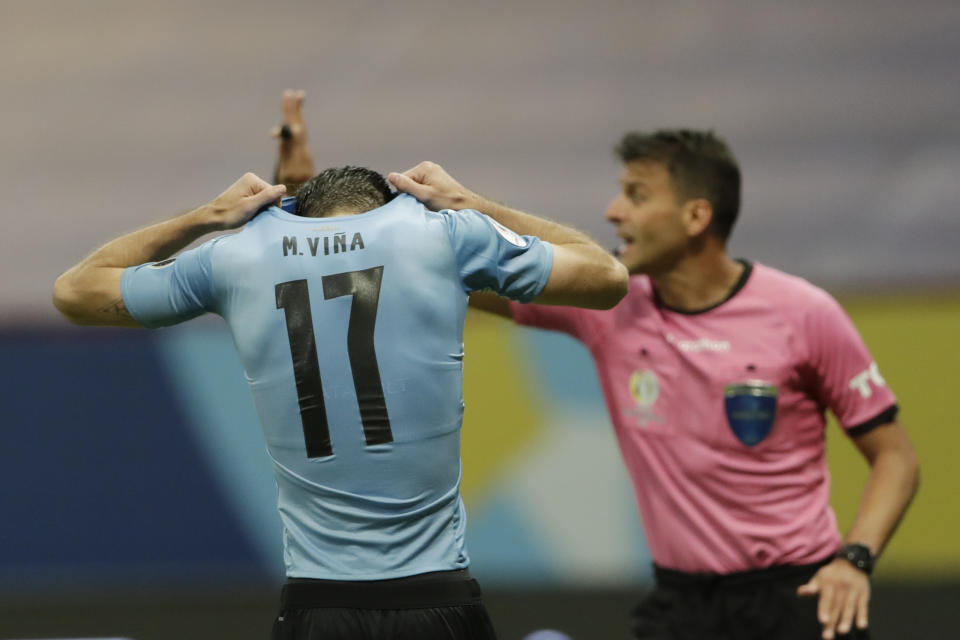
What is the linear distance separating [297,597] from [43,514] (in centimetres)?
512

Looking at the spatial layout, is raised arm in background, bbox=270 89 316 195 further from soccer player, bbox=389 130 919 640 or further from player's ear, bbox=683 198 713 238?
player's ear, bbox=683 198 713 238

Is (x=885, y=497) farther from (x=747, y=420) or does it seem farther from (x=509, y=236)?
(x=509, y=236)

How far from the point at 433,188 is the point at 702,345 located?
4.62ft

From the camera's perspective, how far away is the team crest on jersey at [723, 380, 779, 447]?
3.81m

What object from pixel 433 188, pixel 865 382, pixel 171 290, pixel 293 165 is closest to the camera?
pixel 171 290

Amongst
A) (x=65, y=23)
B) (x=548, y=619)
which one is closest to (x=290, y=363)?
(x=548, y=619)

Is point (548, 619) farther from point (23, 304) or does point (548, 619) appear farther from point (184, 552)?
point (23, 304)

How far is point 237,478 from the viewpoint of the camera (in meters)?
7.31

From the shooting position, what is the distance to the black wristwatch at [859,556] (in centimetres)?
346

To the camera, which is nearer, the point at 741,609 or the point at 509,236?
the point at 509,236

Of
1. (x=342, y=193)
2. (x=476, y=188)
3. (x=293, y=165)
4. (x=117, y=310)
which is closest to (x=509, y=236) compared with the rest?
(x=342, y=193)

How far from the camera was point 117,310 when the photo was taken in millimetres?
2828

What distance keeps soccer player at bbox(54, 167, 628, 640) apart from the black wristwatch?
1.20m

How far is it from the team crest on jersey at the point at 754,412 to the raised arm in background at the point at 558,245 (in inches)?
41.7
